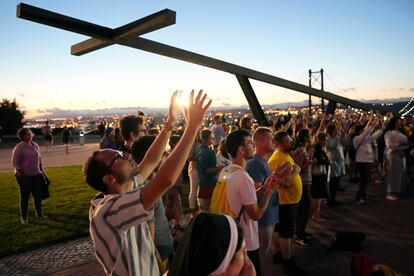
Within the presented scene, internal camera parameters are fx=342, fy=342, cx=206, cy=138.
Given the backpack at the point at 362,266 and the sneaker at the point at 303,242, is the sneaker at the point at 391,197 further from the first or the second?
the backpack at the point at 362,266

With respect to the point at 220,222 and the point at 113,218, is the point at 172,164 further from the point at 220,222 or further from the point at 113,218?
the point at 220,222

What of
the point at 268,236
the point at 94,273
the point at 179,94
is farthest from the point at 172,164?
the point at 94,273

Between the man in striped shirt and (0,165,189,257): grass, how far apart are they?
4685 mm

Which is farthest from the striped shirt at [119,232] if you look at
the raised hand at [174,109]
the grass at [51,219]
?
the grass at [51,219]

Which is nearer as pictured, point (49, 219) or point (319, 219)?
point (319, 219)

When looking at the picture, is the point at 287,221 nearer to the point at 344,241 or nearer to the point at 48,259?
the point at 344,241

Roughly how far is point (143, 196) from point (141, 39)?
367 cm

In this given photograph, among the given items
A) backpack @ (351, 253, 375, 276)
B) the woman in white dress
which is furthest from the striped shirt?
the woman in white dress

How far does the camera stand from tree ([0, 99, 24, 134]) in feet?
106

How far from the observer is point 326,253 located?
5.41m

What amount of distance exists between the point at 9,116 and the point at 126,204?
36010mm

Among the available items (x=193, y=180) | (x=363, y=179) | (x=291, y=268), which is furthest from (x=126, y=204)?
(x=363, y=179)

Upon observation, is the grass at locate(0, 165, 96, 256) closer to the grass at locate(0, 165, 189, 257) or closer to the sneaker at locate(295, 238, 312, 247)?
the grass at locate(0, 165, 189, 257)

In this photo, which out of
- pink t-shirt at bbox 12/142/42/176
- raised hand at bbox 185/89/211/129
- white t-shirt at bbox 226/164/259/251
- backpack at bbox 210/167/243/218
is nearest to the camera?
raised hand at bbox 185/89/211/129
